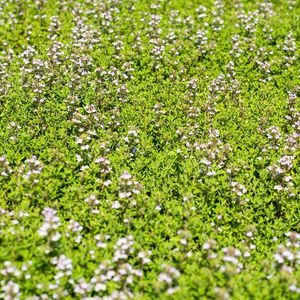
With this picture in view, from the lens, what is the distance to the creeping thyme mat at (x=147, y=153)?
279 inches

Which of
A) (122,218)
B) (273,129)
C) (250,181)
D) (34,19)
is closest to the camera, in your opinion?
(122,218)

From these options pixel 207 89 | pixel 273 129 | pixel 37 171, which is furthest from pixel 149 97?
pixel 37 171

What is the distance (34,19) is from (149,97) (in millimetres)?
5117

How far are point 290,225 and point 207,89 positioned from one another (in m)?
4.28

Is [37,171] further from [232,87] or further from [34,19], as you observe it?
[34,19]

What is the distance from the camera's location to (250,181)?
9.12m

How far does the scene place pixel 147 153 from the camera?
9.57 meters

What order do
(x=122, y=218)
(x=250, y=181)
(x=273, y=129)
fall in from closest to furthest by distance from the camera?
Answer: (x=122, y=218) < (x=250, y=181) < (x=273, y=129)

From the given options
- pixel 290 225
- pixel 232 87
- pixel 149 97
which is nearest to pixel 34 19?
pixel 149 97

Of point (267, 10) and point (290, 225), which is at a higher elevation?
point (267, 10)

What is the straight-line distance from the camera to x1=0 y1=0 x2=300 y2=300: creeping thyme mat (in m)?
7.08

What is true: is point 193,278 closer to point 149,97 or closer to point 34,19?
point 149,97

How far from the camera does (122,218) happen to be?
8062 mm

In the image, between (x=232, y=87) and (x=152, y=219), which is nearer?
(x=152, y=219)
